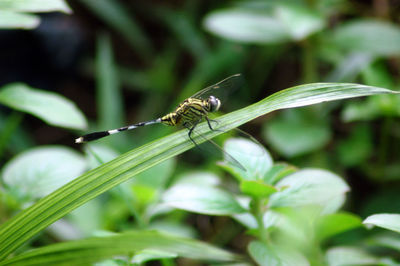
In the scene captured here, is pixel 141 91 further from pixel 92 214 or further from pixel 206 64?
pixel 92 214

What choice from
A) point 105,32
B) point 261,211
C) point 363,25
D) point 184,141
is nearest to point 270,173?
point 261,211

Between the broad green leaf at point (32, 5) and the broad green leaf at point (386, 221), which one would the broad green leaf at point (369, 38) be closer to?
the broad green leaf at point (386, 221)

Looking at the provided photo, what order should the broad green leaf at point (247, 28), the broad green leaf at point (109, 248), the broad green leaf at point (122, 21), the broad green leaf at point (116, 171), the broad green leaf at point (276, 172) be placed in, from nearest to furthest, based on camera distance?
1. the broad green leaf at point (109, 248)
2. the broad green leaf at point (116, 171)
3. the broad green leaf at point (276, 172)
4. the broad green leaf at point (247, 28)
5. the broad green leaf at point (122, 21)

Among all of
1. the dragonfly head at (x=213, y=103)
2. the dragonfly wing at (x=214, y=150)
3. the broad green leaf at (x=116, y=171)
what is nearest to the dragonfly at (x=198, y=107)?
the dragonfly head at (x=213, y=103)

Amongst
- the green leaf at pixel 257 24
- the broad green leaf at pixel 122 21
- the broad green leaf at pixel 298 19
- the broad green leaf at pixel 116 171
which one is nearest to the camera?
the broad green leaf at pixel 116 171

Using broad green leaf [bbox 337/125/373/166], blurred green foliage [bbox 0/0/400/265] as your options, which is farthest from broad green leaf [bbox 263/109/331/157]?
broad green leaf [bbox 337/125/373/166]

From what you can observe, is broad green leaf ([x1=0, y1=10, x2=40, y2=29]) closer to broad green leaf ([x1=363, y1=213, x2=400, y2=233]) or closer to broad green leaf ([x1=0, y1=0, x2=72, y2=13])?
broad green leaf ([x1=0, y1=0, x2=72, y2=13])
